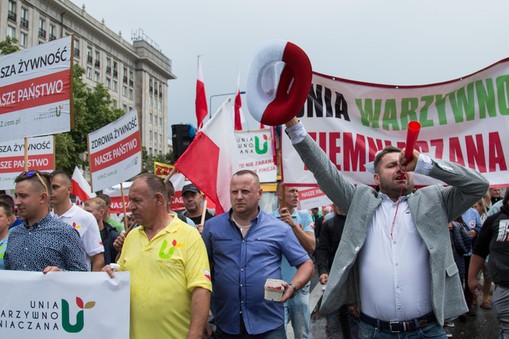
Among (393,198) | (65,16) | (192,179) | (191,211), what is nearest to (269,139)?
(191,211)

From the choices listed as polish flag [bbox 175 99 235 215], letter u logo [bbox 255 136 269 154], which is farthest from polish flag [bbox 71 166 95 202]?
polish flag [bbox 175 99 235 215]

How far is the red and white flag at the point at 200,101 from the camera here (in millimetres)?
7770

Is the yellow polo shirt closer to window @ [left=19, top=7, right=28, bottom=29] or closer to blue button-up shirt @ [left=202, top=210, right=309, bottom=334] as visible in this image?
blue button-up shirt @ [left=202, top=210, right=309, bottom=334]

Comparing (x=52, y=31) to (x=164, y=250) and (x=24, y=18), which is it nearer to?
(x=24, y=18)

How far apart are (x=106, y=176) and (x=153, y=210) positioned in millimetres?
4802

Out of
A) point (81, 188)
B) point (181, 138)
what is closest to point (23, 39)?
point (81, 188)

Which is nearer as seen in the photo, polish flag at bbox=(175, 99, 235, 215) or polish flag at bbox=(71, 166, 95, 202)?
polish flag at bbox=(175, 99, 235, 215)

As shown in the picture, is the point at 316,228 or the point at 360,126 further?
the point at 316,228

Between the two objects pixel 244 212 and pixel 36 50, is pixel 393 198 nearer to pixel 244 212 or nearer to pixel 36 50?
pixel 244 212

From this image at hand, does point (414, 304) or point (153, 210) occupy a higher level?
point (153, 210)

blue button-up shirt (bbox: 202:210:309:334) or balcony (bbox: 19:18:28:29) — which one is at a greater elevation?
balcony (bbox: 19:18:28:29)

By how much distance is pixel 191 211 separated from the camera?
255 inches

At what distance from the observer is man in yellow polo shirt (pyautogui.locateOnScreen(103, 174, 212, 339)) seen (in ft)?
10.0

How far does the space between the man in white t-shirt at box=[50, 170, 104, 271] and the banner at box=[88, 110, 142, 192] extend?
8.30ft
